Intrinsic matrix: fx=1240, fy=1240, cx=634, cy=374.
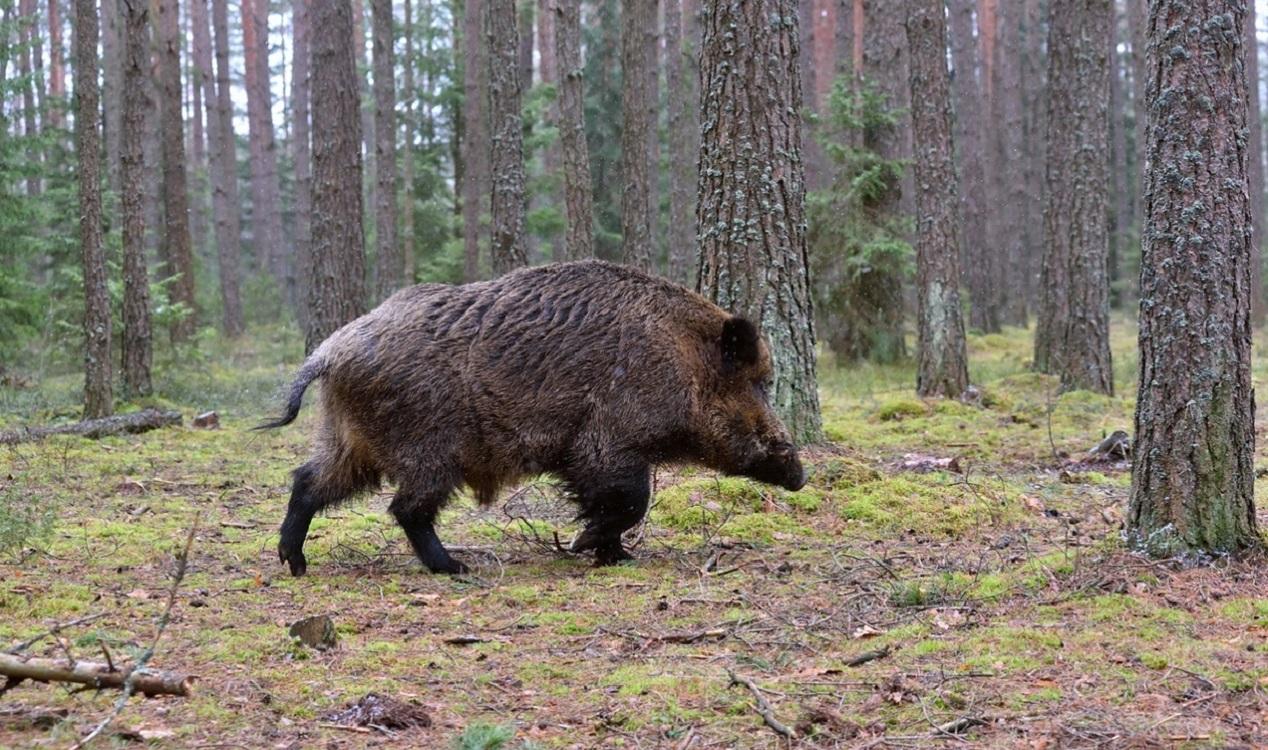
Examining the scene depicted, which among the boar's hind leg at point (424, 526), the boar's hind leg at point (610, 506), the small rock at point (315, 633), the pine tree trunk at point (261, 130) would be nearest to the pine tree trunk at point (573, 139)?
the boar's hind leg at point (610, 506)

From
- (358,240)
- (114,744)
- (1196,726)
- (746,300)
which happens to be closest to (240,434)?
(358,240)

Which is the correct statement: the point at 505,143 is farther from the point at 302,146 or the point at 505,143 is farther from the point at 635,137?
the point at 302,146

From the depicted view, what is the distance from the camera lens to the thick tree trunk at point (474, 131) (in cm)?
2570

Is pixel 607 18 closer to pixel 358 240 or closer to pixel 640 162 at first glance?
pixel 640 162

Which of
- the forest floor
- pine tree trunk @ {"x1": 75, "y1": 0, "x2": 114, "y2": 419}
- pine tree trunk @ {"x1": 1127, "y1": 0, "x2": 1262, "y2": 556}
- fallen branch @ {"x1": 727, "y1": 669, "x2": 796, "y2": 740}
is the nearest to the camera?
fallen branch @ {"x1": 727, "y1": 669, "x2": 796, "y2": 740}

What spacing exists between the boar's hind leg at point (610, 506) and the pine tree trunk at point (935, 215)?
30.0ft

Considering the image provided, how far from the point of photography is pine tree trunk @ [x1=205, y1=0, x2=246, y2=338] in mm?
31562

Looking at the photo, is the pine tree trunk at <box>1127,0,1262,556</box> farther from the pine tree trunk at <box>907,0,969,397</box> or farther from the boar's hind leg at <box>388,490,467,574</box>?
the pine tree trunk at <box>907,0,969,397</box>

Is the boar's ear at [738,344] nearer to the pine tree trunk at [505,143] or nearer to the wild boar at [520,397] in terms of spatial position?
the wild boar at [520,397]

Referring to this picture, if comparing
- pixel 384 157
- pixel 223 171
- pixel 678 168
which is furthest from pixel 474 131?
pixel 223 171

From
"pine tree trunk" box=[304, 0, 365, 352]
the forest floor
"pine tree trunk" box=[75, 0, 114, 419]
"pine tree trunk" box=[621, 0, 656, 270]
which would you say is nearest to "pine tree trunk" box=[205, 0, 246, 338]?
"pine tree trunk" box=[621, 0, 656, 270]

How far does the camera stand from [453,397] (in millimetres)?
6836

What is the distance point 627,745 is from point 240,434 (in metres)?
9.97

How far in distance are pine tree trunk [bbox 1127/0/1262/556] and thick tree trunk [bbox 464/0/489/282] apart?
20.1 meters
